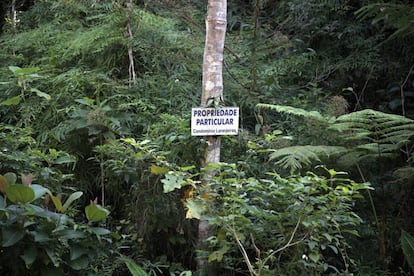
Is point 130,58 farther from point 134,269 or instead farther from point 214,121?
point 134,269

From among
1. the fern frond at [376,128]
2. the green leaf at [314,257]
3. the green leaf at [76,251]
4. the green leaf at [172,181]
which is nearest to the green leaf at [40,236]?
the green leaf at [76,251]

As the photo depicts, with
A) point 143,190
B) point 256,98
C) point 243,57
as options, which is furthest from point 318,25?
point 143,190

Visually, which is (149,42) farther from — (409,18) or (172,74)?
(409,18)

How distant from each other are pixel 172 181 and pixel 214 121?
2.12 feet

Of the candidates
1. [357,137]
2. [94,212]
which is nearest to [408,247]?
[357,137]

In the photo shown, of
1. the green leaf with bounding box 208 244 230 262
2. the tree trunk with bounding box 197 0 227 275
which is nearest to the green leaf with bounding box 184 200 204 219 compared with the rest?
the green leaf with bounding box 208 244 230 262

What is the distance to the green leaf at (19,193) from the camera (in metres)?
2.06

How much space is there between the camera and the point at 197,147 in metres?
2.97

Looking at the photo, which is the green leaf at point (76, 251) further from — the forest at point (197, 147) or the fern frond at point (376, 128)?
the fern frond at point (376, 128)

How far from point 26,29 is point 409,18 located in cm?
358

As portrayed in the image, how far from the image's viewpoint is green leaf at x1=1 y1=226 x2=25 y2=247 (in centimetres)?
204

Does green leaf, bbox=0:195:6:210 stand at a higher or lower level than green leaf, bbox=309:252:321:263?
higher

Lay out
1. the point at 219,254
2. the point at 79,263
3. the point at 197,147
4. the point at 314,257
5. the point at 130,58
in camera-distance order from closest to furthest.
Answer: the point at 79,263 → the point at 314,257 → the point at 219,254 → the point at 197,147 → the point at 130,58

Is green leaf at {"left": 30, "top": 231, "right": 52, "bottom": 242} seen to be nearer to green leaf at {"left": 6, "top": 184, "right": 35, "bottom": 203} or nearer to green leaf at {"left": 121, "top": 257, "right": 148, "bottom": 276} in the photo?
green leaf at {"left": 6, "top": 184, "right": 35, "bottom": 203}
